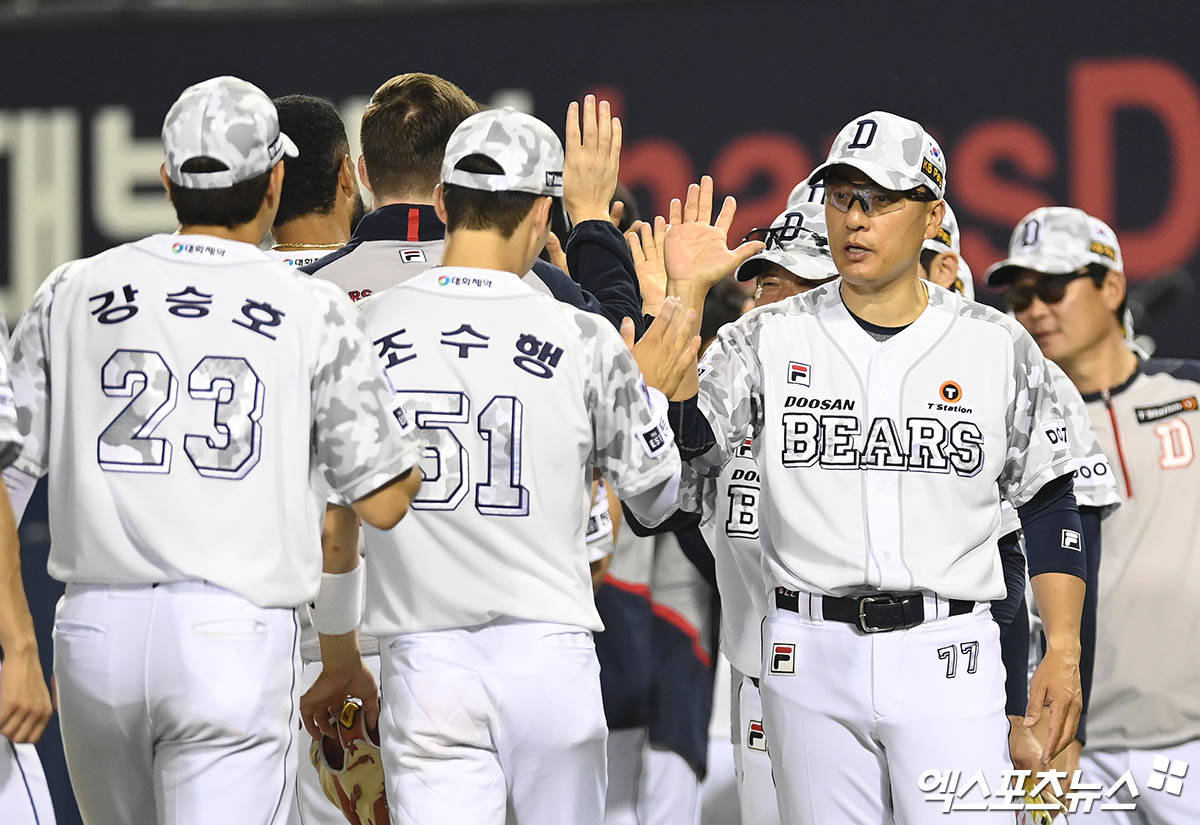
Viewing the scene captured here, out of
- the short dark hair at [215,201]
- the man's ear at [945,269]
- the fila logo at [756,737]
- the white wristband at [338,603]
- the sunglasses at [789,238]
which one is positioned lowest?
the fila logo at [756,737]

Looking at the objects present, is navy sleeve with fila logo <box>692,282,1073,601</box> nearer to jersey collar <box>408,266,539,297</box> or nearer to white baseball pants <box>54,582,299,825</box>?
jersey collar <box>408,266,539,297</box>

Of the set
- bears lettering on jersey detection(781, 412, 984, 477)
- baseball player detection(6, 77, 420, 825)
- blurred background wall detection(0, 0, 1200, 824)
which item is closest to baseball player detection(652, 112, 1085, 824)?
bears lettering on jersey detection(781, 412, 984, 477)

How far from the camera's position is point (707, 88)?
7.73 m

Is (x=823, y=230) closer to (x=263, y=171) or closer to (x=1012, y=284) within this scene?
(x=1012, y=284)

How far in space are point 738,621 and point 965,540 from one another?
3.05ft

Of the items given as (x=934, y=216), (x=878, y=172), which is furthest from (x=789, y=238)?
(x=878, y=172)

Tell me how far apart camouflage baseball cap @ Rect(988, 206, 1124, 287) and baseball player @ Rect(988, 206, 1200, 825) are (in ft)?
0.61

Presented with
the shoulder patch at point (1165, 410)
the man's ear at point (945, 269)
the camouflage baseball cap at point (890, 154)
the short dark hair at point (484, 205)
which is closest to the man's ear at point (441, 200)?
the short dark hair at point (484, 205)

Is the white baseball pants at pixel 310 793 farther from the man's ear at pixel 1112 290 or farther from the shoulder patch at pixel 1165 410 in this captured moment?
the man's ear at pixel 1112 290

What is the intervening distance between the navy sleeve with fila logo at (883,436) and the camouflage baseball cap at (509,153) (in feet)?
2.19

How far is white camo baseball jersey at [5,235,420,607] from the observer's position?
3057 millimetres

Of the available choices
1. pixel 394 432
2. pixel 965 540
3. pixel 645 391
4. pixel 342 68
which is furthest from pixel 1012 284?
pixel 342 68

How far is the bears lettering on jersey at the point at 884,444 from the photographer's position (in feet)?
12.2

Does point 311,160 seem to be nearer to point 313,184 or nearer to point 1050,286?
point 313,184
